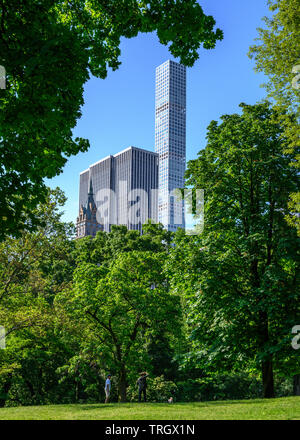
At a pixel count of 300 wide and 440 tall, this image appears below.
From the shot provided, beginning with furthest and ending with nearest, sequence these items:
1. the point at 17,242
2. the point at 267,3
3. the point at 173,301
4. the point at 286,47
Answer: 1. the point at 173,301
2. the point at 17,242
3. the point at 267,3
4. the point at 286,47

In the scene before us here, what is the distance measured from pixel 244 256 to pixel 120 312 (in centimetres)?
1084

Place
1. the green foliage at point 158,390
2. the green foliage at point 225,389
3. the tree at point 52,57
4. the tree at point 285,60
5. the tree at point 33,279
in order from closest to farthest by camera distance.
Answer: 1. the tree at point 52,57
2. the tree at point 285,60
3. the tree at point 33,279
4. the green foliage at point 158,390
5. the green foliage at point 225,389

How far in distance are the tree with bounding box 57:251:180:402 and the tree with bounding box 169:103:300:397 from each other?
636 centimetres

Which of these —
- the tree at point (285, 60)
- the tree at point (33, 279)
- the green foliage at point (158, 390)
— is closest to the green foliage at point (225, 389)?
the green foliage at point (158, 390)

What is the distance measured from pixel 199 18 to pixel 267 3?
9.53 metres

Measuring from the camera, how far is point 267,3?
16594 mm

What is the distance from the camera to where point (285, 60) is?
618 inches

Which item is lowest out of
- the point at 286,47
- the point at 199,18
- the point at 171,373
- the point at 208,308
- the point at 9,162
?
the point at 171,373

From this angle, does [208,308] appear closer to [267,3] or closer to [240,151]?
[240,151]

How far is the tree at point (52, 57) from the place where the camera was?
816 centimetres

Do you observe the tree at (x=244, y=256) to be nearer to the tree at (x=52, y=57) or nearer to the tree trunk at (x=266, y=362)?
the tree trunk at (x=266, y=362)

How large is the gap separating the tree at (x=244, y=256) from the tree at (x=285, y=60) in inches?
45.0

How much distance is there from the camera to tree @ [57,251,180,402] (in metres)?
25.1
